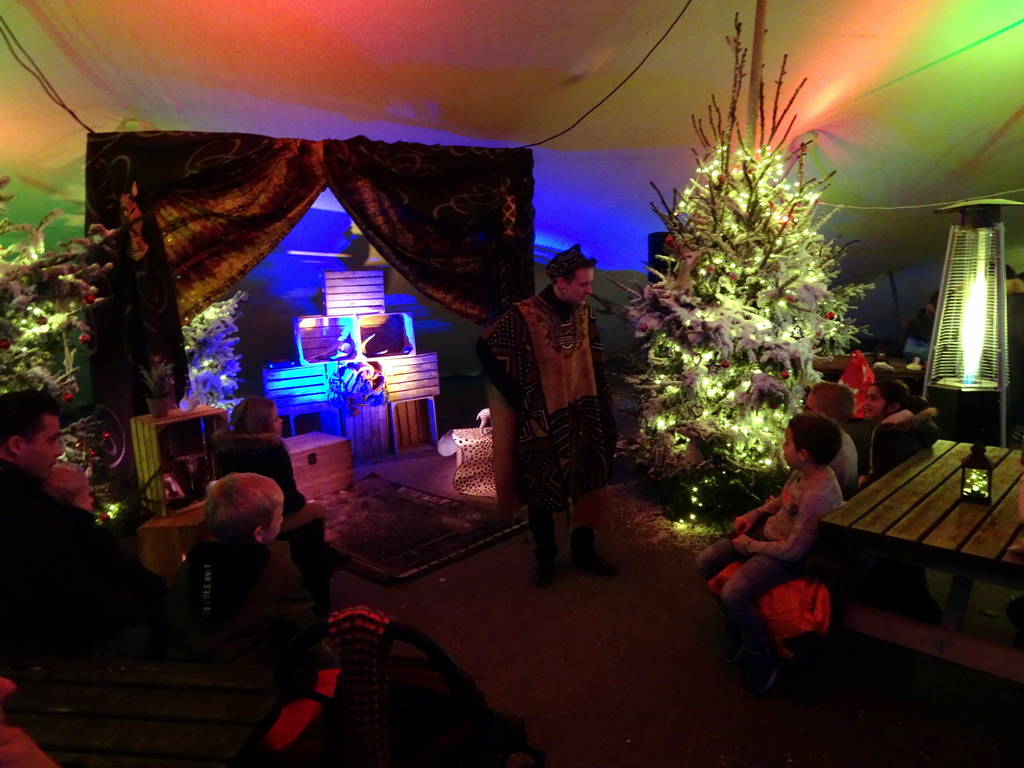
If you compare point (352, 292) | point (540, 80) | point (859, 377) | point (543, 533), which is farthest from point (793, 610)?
point (352, 292)

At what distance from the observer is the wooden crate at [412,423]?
22.8ft

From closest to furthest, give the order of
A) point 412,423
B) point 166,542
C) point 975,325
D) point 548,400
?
point 166,542, point 548,400, point 975,325, point 412,423

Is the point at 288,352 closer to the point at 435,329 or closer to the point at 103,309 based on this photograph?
the point at 435,329

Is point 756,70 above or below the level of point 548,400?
above

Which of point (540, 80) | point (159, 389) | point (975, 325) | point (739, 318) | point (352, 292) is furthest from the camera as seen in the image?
point (352, 292)

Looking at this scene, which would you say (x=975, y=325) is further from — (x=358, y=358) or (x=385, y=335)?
(x=358, y=358)

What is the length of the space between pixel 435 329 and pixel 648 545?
6.56 meters

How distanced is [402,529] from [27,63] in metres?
3.89

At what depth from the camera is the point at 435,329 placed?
33.4ft

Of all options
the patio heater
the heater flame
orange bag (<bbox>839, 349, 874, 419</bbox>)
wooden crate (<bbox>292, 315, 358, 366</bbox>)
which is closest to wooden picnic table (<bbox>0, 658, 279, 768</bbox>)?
orange bag (<bbox>839, 349, 874, 419</bbox>)

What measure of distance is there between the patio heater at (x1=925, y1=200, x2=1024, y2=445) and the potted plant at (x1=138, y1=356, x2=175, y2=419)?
6227 mm

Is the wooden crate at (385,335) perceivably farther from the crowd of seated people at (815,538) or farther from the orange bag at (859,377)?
the crowd of seated people at (815,538)

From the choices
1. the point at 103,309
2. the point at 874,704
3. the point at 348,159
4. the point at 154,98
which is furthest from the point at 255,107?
the point at 874,704

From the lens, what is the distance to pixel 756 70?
4.75m
